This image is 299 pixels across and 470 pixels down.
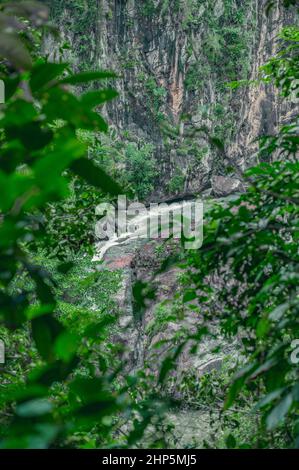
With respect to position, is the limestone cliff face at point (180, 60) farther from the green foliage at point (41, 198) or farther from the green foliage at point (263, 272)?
the green foliage at point (41, 198)

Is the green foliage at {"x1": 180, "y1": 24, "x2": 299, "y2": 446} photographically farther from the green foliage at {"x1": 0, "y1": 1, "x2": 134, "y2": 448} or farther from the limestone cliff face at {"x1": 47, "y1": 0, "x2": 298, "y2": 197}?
the limestone cliff face at {"x1": 47, "y1": 0, "x2": 298, "y2": 197}

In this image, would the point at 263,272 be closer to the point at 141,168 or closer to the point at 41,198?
the point at 41,198

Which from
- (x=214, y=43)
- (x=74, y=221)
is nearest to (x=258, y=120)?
(x=214, y=43)

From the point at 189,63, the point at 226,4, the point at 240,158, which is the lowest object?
the point at 240,158

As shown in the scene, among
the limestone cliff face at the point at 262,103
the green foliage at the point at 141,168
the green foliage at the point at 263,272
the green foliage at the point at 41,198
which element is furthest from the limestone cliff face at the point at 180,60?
the green foliage at the point at 41,198

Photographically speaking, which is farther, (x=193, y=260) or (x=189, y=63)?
(x=189, y=63)

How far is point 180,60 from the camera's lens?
52.6ft

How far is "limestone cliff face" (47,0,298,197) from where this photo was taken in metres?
15.5

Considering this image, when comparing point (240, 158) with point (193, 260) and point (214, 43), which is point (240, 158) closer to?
point (214, 43)

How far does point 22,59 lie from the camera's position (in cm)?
53

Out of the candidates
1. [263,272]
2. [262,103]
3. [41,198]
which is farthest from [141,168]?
[41,198]
